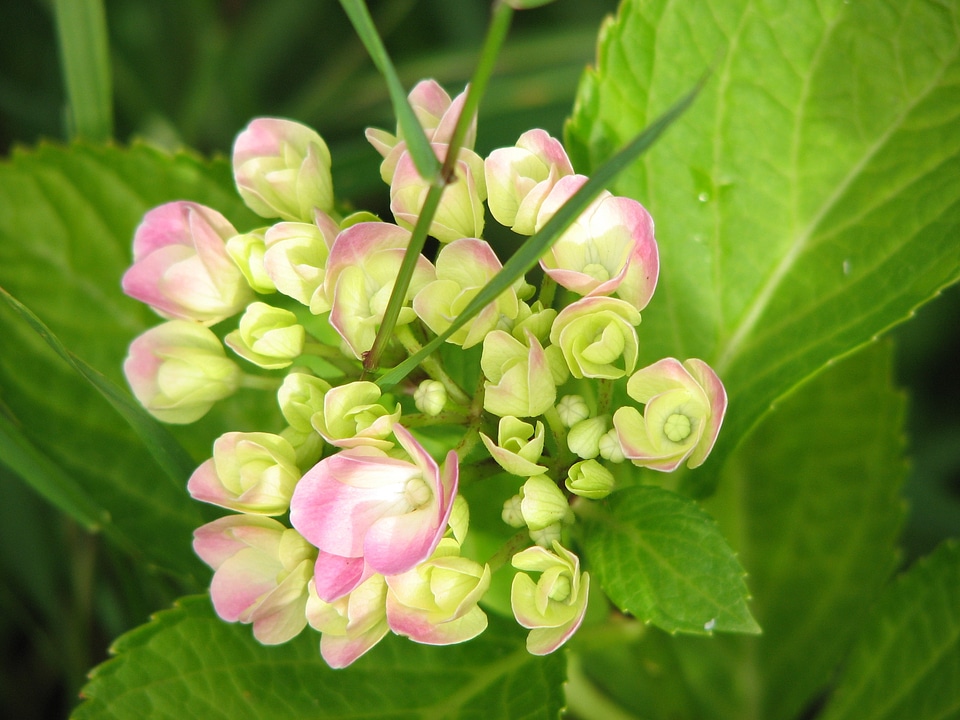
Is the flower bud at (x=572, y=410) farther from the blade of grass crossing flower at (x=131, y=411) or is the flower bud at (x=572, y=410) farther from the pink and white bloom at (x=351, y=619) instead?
the blade of grass crossing flower at (x=131, y=411)

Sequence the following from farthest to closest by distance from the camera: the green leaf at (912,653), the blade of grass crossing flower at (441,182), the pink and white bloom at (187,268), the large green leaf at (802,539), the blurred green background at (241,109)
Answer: the blurred green background at (241,109) → the large green leaf at (802,539) → the green leaf at (912,653) → the pink and white bloom at (187,268) → the blade of grass crossing flower at (441,182)

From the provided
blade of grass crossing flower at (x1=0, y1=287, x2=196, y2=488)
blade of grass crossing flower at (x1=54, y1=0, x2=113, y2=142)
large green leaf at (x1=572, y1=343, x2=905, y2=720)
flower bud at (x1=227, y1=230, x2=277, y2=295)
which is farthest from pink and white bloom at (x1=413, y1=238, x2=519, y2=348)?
blade of grass crossing flower at (x1=54, y1=0, x2=113, y2=142)

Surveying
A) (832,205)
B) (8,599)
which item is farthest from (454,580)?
(8,599)

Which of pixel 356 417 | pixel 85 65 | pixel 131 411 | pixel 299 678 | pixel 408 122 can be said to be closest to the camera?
pixel 408 122

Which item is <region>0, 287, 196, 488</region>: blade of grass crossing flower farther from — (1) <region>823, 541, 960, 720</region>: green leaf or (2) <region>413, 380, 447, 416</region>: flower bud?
(1) <region>823, 541, 960, 720</region>: green leaf

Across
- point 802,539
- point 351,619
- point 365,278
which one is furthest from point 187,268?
point 802,539

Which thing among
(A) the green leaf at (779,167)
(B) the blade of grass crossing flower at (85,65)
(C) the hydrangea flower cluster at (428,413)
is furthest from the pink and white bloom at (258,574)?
(B) the blade of grass crossing flower at (85,65)

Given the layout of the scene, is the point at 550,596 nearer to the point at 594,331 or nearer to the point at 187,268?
the point at 594,331
